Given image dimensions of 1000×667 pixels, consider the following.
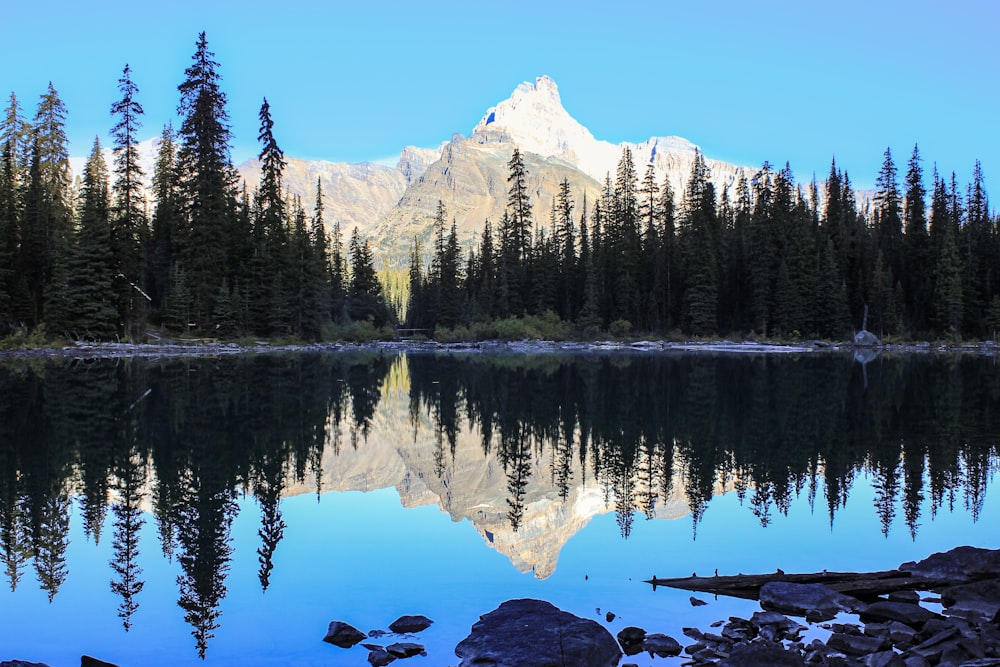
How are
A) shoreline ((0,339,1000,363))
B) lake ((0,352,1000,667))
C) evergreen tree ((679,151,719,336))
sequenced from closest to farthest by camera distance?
lake ((0,352,1000,667)) < shoreline ((0,339,1000,363)) < evergreen tree ((679,151,719,336))

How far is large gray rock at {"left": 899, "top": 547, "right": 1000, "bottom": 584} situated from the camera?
7.65 metres

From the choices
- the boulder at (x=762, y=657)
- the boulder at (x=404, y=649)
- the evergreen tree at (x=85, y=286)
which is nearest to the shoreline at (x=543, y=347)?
the evergreen tree at (x=85, y=286)

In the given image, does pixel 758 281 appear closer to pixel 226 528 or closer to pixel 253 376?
pixel 253 376

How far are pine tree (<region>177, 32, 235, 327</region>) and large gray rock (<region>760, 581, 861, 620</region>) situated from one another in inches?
→ 1970

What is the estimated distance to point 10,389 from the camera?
2448cm

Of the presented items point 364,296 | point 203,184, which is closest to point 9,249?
point 203,184

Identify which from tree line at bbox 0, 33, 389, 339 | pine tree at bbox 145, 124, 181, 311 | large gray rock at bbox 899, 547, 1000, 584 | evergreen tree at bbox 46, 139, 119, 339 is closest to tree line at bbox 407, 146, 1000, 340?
tree line at bbox 0, 33, 389, 339

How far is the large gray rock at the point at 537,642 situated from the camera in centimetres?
577

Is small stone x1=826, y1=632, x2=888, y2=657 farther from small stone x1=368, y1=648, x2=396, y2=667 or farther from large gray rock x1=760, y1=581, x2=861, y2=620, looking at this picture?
small stone x1=368, y1=648, x2=396, y2=667

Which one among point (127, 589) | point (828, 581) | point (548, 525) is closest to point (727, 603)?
point (828, 581)

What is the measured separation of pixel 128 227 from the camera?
52.4 metres

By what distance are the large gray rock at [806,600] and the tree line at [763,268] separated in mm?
62092

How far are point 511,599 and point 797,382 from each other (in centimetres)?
2575

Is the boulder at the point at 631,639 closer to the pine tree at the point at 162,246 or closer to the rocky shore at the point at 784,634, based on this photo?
the rocky shore at the point at 784,634
